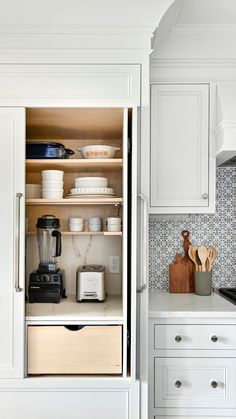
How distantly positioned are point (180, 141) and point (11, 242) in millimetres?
1162

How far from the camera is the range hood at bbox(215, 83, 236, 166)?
201cm

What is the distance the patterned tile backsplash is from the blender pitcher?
741mm

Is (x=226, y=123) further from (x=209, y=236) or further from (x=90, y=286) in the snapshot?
(x=90, y=286)

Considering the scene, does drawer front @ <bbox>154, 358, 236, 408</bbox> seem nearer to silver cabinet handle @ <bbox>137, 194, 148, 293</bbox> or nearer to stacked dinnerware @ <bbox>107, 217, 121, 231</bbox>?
silver cabinet handle @ <bbox>137, 194, 148, 293</bbox>

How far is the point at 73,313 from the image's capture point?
1.77 meters

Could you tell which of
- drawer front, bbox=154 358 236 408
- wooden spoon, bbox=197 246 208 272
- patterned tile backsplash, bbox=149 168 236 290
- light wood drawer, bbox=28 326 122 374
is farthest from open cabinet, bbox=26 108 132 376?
wooden spoon, bbox=197 246 208 272

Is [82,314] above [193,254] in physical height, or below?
below

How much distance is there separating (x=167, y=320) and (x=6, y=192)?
1.08 meters

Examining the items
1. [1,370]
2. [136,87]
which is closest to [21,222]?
[1,370]

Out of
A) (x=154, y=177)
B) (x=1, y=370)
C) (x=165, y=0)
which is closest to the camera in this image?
(x=165, y=0)

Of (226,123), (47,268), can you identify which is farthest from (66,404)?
(226,123)

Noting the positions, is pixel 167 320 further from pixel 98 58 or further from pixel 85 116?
pixel 98 58

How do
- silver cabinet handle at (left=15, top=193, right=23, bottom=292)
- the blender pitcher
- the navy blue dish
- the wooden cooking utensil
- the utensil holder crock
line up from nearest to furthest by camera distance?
silver cabinet handle at (left=15, top=193, right=23, bottom=292), the navy blue dish, the blender pitcher, the utensil holder crock, the wooden cooking utensil

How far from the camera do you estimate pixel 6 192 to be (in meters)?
1.71
